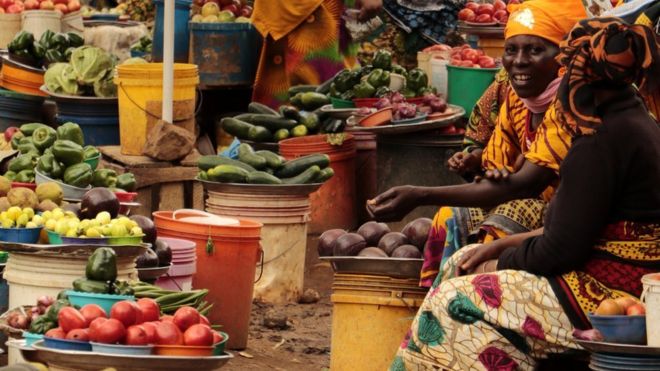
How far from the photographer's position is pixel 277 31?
39.8ft

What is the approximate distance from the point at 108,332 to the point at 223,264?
7.93 feet

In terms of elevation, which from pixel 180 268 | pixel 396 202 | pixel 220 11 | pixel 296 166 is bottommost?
pixel 180 268

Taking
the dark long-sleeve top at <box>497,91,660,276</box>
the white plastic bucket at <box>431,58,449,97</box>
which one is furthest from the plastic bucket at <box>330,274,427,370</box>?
the white plastic bucket at <box>431,58,449,97</box>

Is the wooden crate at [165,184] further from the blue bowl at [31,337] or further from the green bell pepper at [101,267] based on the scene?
the blue bowl at [31,337]

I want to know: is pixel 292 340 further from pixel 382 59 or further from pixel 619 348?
pixel 382 59

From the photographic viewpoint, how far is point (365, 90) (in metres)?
10.5

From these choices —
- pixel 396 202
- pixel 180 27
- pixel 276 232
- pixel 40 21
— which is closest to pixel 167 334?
pixel 396 202

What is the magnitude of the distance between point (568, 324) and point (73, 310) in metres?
1.83

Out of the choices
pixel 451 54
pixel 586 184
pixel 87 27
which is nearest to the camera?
pixel 586 184

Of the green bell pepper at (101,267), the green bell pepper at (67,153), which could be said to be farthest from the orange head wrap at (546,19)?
the green bell pepper at (67,153)

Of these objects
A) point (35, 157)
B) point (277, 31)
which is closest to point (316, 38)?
point (277, 31)

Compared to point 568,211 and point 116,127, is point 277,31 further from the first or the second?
point 568,211

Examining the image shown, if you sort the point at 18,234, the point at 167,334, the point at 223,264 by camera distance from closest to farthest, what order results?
the point at 167,334
the point at 18,234
the point at 223,264

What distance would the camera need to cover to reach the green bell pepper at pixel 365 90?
10.5 metres
